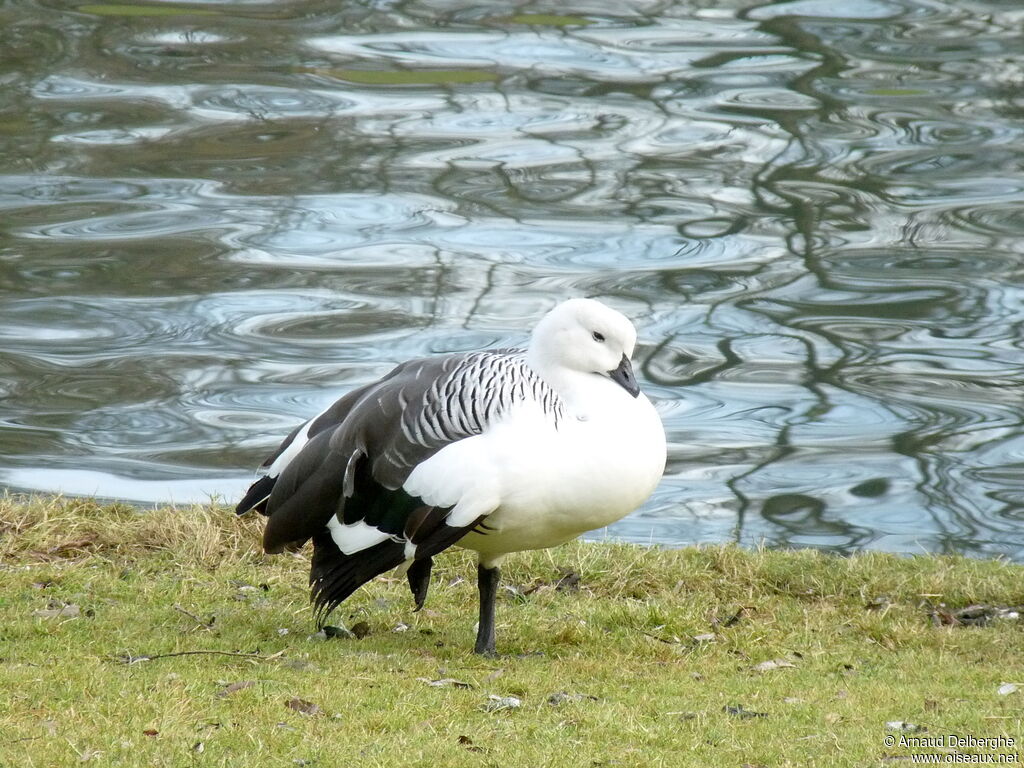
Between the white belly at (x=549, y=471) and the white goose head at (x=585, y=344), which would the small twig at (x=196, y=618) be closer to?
the white belly at (x=549, y=471)

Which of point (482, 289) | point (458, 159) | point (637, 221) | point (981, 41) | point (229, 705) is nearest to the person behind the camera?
point (229, 705)

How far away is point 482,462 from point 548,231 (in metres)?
10.2

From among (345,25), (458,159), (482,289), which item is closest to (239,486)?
(482,289)

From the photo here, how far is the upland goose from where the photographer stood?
590cm

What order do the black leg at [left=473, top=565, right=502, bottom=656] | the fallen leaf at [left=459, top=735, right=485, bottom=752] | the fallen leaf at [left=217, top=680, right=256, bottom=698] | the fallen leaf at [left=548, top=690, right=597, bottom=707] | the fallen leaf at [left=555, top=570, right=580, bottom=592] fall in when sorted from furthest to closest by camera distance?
the fallen leaf at [left=555, top=570, right=580, bottom=592], the black leg at [left=473, top=565, right=502, bottom=656], the fallen leaf at [left=548, top=690, right=597, bottom=707], the fallen leaf at [left=217, top=680, right=256, bottom=698], the fallen leaf at [left=459, top=735, right=485, bottom=752]

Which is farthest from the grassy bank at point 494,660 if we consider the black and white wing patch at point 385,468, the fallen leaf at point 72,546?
the black and white wing patch at point 385,468

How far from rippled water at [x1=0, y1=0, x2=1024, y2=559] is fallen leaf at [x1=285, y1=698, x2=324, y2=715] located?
4.61m

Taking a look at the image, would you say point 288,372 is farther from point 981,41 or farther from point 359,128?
point 981,41

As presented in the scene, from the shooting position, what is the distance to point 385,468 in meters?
6.15

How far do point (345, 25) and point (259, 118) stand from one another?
383 centimetres

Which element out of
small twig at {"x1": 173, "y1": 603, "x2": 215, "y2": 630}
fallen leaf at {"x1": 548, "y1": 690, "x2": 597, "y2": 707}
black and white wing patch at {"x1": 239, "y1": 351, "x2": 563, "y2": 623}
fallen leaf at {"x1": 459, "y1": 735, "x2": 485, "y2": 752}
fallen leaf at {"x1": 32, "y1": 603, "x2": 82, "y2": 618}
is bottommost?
small twig at {"x1": 173, "y1": 603, "x2": 215, "y2": 630}

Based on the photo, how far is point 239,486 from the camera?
10.4 meters

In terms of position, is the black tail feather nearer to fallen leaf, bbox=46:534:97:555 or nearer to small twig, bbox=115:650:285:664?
small twig, bbox=115:650:285:664

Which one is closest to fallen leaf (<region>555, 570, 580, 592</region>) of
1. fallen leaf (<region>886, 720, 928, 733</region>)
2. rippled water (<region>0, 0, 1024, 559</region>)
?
rippled water (<region>0, 0, 1024, 559</region>)
